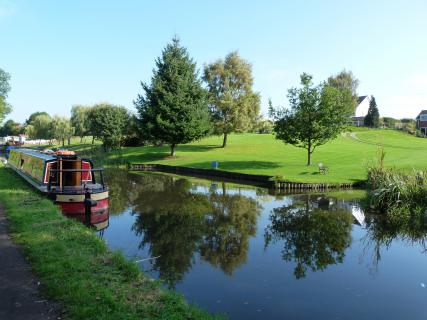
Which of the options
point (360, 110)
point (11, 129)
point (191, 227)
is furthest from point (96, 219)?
point (11, 129)

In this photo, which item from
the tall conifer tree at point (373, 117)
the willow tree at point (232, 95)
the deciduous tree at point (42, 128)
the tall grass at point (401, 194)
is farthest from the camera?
the deciduous tree at point (42, 128)

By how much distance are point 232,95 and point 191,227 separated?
37019 mm

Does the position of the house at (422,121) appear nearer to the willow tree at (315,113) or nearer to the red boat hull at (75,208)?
the willow tree at (315,113)

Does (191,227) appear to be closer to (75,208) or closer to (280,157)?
(75,208)

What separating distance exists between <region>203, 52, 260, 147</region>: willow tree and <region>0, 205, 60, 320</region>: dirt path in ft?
133

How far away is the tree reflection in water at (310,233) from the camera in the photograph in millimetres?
11350

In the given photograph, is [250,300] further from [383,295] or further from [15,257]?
[15,257]

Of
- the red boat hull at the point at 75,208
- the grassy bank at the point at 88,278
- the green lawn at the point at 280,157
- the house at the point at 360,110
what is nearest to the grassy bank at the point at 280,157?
the green lawn at the point at 280,157

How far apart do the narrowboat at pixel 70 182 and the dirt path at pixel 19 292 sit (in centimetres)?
724

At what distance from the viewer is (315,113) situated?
3102 cm

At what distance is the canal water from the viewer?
8.20 meters

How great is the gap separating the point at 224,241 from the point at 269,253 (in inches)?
67.8

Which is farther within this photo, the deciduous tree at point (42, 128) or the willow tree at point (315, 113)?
the deciduous tree at point (42, 128)

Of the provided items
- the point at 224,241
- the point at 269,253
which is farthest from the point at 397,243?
the point at 224,241
